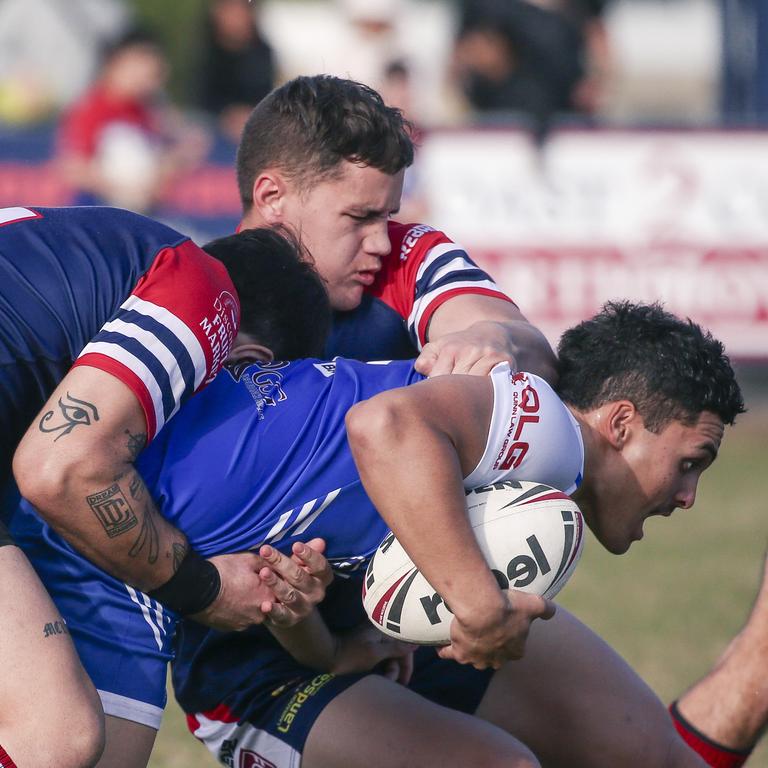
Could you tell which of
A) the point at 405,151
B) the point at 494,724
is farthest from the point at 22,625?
the point at 405,151

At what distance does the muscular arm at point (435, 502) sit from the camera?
2867 millimetres

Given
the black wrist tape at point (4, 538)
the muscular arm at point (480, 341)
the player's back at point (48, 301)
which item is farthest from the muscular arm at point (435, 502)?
the black wrist tape at point (4, 538)

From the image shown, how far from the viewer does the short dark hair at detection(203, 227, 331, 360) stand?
3510 mm

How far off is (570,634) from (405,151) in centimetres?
141

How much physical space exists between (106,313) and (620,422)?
1.25 meters

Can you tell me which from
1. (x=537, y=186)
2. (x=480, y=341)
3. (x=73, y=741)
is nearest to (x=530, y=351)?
(x=480, y=341)

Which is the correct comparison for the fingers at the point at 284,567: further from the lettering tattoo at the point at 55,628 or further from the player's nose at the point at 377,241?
the player's nose at the point at 377,241

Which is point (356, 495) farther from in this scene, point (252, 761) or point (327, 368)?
point (252, 761)

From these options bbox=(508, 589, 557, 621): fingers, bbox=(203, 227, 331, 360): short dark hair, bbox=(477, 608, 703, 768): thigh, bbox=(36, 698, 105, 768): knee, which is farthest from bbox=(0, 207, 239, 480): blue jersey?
bbox=(477, 608, 703, 768): thigh

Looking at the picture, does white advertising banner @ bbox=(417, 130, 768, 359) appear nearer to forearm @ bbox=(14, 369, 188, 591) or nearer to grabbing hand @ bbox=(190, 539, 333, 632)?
grabbing hand @ bbox=(190, 539, 333, 632)

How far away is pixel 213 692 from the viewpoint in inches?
147

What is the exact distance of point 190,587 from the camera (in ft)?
10.6

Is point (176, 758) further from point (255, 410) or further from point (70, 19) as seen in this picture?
point (70, 19)

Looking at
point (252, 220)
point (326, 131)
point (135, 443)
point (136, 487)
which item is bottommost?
point (136, 487)
